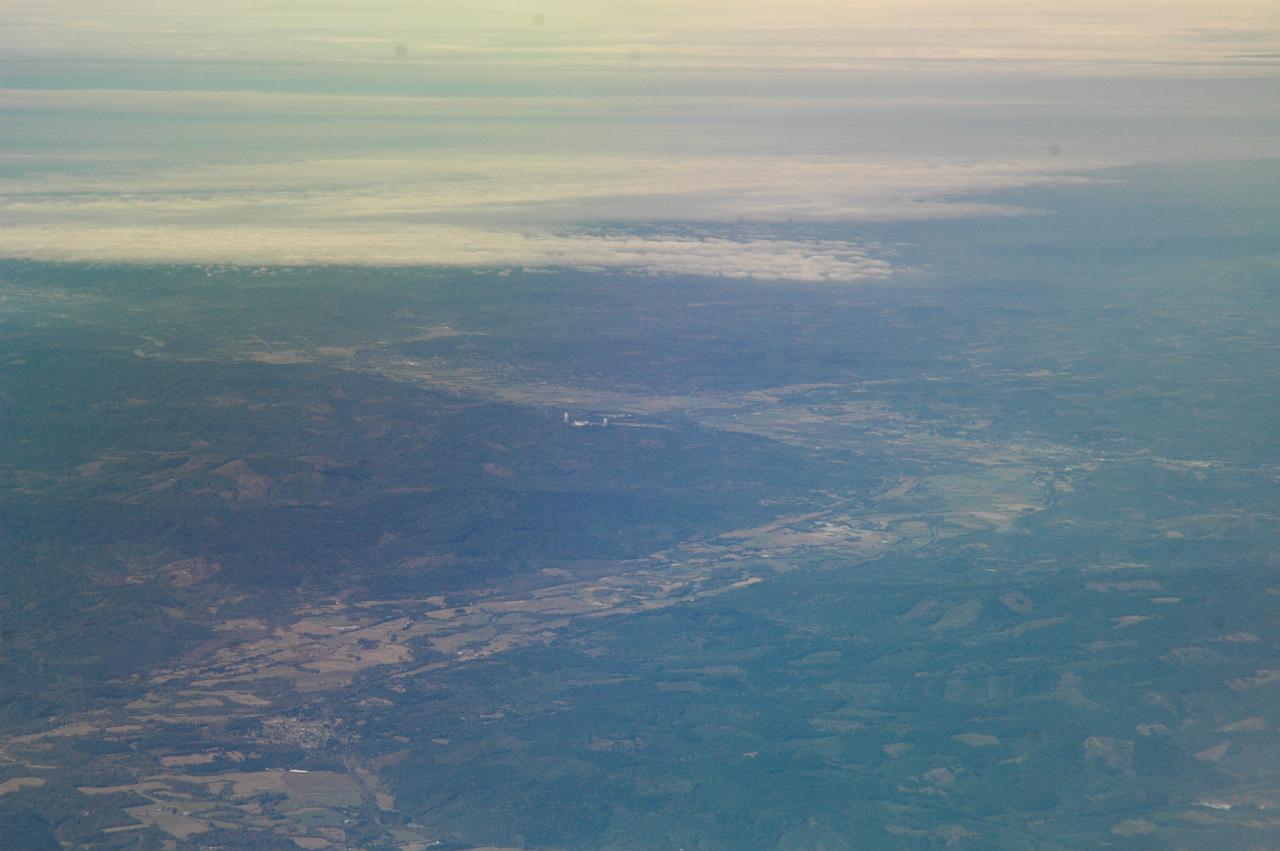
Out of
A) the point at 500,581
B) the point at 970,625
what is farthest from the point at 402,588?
the point at 970,625

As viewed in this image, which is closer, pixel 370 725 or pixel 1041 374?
pixel 370 725

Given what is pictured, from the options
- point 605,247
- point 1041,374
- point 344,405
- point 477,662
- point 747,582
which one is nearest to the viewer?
point 477,662

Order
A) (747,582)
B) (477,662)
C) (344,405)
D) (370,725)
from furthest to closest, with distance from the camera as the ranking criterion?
1. (344,405)
2. (747,582)
3. (477,662)
4. (370,725)

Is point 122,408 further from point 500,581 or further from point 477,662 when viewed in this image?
point 477,662

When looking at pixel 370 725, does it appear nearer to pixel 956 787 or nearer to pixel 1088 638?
pixel 956 787

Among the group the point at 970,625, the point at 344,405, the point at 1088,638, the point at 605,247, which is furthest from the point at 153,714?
the point at 605,247

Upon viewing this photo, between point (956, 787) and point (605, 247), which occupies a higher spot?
point (605, 247)
